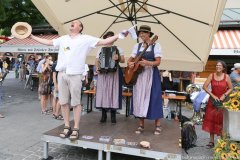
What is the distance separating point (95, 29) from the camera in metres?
5.99

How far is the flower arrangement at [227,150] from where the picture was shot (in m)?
4.05

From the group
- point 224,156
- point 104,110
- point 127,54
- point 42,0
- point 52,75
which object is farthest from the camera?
point 52,75

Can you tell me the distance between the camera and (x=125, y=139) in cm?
444

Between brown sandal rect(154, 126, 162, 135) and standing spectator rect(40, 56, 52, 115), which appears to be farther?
standing spectator rect(40, 56, 52, 115)

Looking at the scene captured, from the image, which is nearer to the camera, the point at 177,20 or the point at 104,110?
the point at 177,20

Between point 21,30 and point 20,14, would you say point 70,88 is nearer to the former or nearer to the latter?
point 21,30

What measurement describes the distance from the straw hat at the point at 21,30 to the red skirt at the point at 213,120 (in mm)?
3517

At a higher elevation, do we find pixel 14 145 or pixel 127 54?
pixel 127 54

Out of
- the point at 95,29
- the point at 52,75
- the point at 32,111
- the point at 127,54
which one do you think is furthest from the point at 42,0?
the point at 32,111

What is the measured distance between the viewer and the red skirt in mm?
5520

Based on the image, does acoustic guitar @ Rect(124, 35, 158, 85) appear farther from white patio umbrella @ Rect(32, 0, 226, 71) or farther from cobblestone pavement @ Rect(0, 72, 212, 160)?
cobblestone pavement @ Rect(0, 72, 212, 160)

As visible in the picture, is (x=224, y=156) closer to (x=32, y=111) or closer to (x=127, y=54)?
(x=127, y=54)

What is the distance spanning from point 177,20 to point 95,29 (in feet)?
5.83

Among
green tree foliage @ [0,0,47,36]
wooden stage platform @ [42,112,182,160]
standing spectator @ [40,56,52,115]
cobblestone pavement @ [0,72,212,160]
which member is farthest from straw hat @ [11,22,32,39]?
green tree foliage @ [0,0,47,36]
